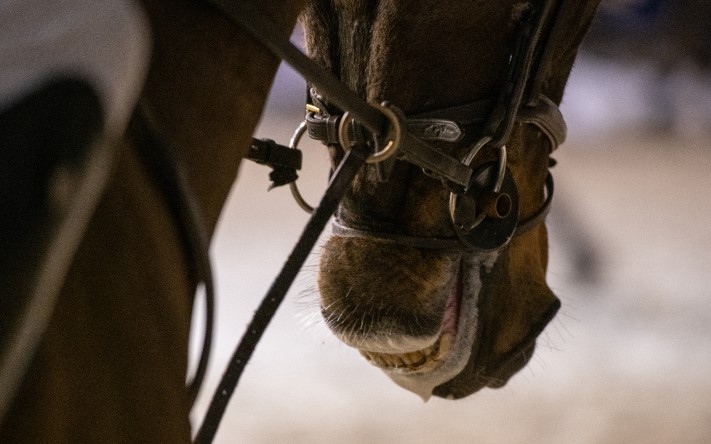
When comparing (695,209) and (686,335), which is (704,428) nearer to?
(686,335)

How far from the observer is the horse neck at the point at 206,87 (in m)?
0.61

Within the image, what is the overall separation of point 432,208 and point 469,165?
0.24 ft

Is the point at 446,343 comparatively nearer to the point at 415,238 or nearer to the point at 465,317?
the point at 465,317

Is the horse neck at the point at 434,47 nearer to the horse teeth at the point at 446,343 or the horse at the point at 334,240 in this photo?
the horse at the point at 334,240

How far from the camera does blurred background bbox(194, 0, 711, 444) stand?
2492 millimetres

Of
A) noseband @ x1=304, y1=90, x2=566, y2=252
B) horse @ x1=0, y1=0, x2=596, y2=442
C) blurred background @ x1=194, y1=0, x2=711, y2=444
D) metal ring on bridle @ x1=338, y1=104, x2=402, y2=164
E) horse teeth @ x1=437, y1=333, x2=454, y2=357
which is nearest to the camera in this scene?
horse @ x1=0, y1=0, x2=596, y2=442

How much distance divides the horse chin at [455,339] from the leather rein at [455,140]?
42 millimetres

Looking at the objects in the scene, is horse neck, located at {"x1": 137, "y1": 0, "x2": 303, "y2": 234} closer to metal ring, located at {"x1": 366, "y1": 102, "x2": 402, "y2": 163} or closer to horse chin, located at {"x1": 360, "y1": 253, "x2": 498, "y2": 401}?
metal ring, located at {"x1": 366, "y1": 102, "x2": 402, "y2": 163}

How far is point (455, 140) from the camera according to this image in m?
0.92

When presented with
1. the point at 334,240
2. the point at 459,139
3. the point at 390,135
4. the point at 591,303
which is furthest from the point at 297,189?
the point at 591,303

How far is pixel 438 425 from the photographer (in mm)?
2496

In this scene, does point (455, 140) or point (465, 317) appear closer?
point (455, 140)

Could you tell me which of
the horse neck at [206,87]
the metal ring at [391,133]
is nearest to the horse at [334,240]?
the horse neck at [206,87]

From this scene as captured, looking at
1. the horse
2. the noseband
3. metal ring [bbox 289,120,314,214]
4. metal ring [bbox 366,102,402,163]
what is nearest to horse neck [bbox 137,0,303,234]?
the horse
